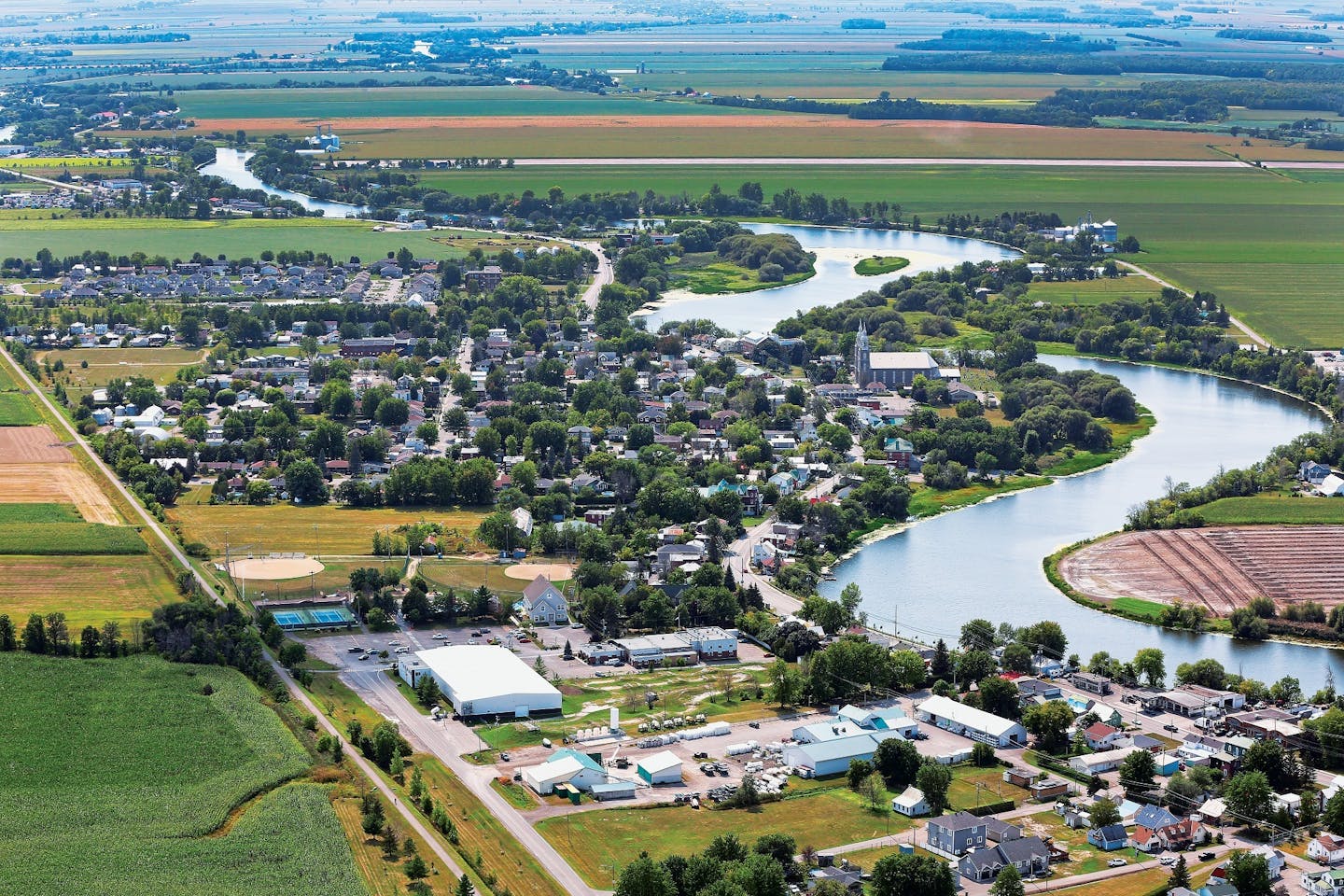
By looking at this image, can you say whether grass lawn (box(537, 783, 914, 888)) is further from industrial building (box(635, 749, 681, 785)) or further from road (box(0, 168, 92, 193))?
road (box(0, 168, 92, 193))

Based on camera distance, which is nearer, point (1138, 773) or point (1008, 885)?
point (1008, 885)

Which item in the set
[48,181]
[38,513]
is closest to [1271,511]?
[38,513]

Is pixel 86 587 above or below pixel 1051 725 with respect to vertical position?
below

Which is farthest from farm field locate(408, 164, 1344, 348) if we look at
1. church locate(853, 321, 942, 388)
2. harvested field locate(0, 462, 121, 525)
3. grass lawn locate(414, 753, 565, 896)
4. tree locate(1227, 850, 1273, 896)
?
grass lawn locate(414, 753, 565, 896)

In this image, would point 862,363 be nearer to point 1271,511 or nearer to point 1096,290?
point 1096,290

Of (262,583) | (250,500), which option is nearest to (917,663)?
(262,583)

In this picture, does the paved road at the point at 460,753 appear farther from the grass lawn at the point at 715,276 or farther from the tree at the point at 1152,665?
Answer: the grass lawn at the point at 715,276
